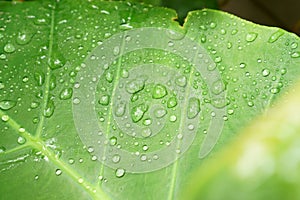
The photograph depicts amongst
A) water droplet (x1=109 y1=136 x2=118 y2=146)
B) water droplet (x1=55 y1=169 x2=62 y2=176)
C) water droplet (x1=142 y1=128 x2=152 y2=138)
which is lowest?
water droplet (x1=55 y1=169 x2=62 y2=176)

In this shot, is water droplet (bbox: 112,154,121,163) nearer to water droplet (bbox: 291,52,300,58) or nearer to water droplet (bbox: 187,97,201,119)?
water droplet (bbox: 187,97,201,119)

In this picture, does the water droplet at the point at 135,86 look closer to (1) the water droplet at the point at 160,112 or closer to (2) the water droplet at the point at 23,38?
(1) the water droplet at the point at 160,112

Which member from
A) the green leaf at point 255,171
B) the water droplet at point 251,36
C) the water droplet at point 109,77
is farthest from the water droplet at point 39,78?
the green leaf at point 255,171

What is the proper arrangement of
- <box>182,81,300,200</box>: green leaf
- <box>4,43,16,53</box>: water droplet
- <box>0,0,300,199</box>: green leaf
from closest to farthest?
<box>182,81,300,200</box>: green leaf → <box>0,0,300,199</box>: green leaf → <box>4,43,16,53</box>: water droplet

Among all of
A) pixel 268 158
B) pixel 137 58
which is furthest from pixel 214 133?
pixel 268 158

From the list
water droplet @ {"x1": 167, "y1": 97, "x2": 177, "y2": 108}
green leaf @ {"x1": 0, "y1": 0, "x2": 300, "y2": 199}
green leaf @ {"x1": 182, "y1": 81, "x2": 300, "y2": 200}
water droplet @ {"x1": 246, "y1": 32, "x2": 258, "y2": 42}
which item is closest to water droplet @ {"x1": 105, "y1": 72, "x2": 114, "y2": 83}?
green leaf @ {"x1": 0, "y1": 0, "x2": 300, "y2": 199}

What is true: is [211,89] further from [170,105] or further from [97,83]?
[97,83]

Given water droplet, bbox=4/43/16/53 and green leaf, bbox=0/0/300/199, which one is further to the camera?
water droplet, bbox=4/43/16/53
